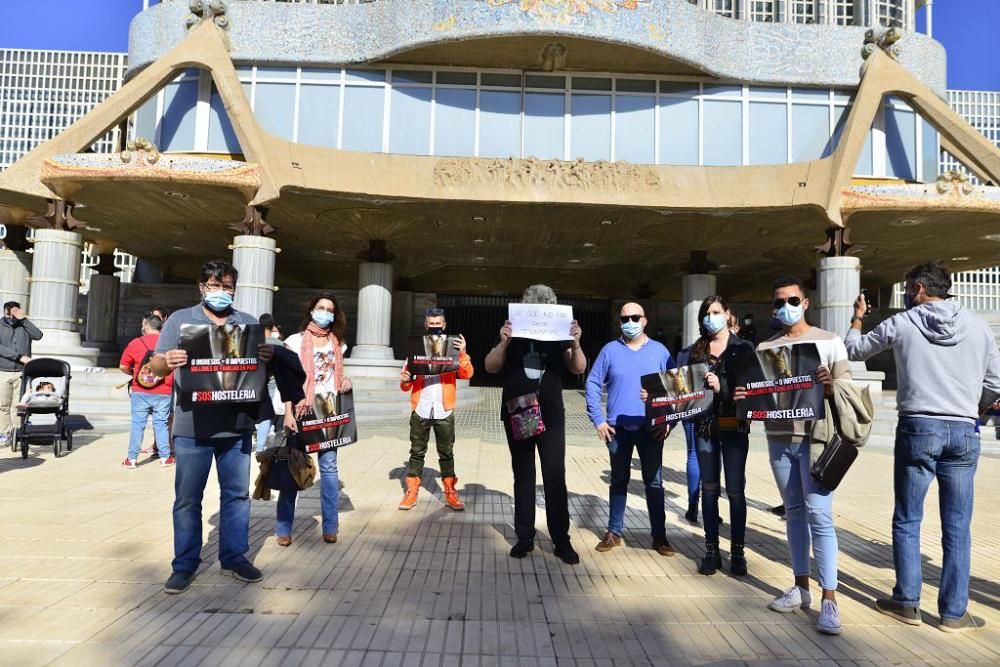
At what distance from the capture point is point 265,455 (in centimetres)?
452

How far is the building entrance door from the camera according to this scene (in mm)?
28703

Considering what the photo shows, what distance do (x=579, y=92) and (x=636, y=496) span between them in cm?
1497

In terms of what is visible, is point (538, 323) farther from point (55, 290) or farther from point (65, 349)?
point (55, 290)

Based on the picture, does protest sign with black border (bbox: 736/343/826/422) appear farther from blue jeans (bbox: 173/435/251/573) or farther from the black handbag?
blue jeans (bbox: 173/435/251/573)

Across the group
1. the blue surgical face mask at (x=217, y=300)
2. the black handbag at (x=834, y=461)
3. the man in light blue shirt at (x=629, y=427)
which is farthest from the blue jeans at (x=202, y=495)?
the black handbag at (x=834, y=461)

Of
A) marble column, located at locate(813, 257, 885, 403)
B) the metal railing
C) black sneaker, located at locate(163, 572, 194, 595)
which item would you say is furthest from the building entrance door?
black sneaker, located at locate(163, 572, 194, 595)

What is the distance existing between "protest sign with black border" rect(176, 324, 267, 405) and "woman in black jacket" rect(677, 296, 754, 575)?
10.6ft

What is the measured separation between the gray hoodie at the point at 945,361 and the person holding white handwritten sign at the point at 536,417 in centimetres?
203

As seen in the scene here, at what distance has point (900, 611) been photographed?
3.54m

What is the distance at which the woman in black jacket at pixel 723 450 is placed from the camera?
424cm

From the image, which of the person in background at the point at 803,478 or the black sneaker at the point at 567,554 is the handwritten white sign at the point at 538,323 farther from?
the black sneaker at the point at 567,554

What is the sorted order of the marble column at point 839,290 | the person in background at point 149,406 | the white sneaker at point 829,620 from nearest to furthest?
1. the white sneaker at point 829,620
2. the person in background at point 149,406
3. the marble column at point 839,290

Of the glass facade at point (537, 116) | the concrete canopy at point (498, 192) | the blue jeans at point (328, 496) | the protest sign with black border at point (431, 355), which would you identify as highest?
the glass facade at point (537, 116)

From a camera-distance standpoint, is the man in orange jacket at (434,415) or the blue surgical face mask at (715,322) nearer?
the blue surgical face mask at (715,322)
